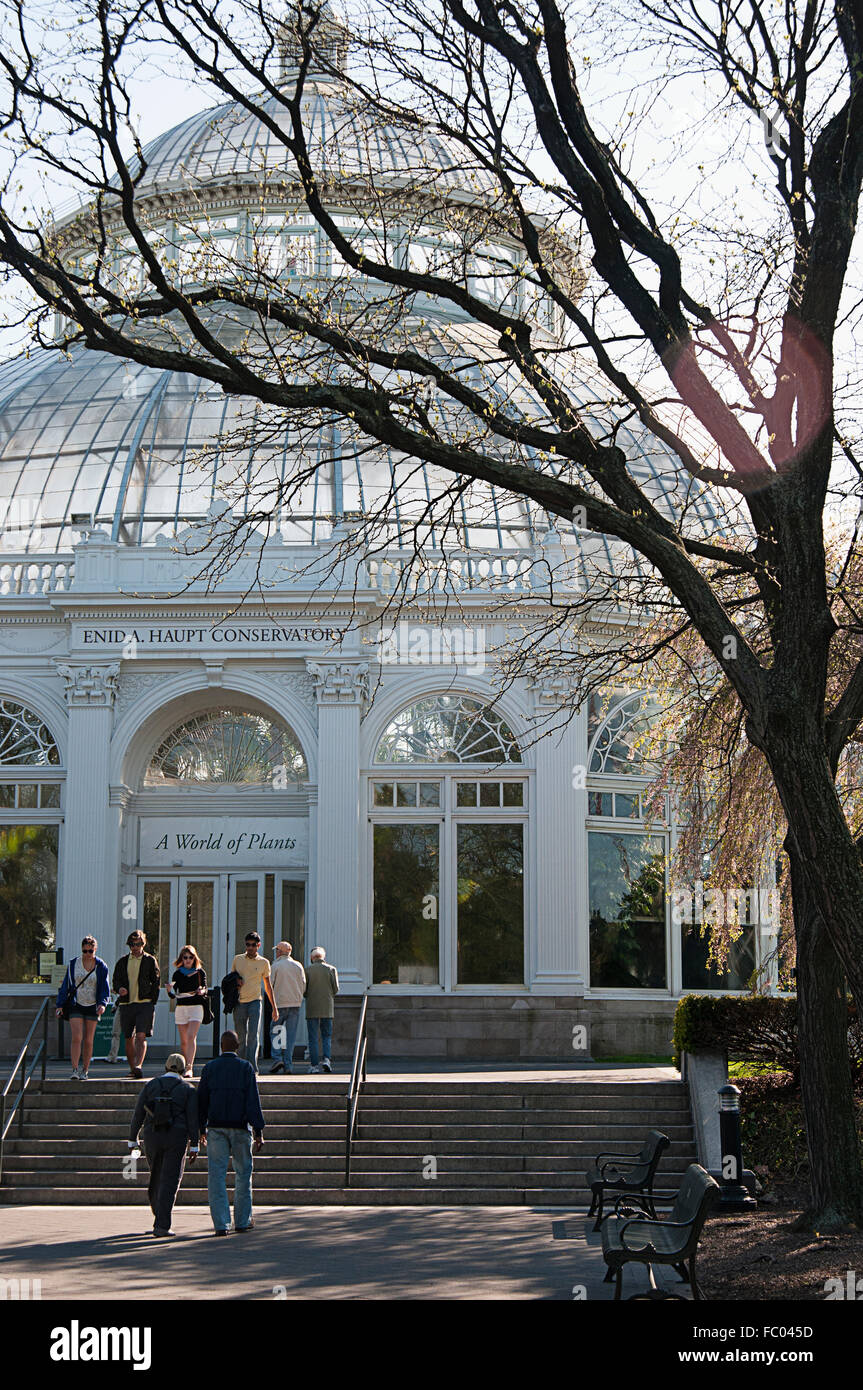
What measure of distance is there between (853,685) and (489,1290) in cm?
512

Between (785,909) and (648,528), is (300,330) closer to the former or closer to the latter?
(648,528)

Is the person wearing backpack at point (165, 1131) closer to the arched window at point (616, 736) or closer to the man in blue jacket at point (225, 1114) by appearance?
the man in blue jacket at point (225, 1114)

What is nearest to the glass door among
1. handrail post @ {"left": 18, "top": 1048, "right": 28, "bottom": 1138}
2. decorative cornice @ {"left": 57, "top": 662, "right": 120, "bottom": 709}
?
decorative cornice @ {"left": 57, "top": 662, "right": 120, "bottom": 709}

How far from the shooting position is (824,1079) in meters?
12.1

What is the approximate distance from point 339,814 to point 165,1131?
Answer: 445 inches

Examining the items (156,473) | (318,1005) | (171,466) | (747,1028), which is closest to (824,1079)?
(747,1028)

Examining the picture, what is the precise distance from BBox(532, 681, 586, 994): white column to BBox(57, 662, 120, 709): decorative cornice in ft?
22.0

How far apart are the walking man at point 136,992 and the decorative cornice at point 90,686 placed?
6.43m

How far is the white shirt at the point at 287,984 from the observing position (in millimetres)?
19375

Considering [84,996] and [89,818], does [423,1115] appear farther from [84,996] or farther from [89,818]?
[89,818]

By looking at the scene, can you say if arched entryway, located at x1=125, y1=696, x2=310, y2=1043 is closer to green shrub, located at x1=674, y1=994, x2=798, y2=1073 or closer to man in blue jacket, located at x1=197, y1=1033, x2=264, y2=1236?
green shrub, located at x1=674, y1=994, x2=798, y2=1073

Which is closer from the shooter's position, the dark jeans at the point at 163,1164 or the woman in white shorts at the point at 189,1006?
the dark jeans at the point at 163,1164

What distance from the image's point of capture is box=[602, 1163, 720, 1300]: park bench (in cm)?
936

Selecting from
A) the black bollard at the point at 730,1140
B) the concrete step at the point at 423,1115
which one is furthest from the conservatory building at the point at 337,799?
the black bollard at the point at 730,1140
